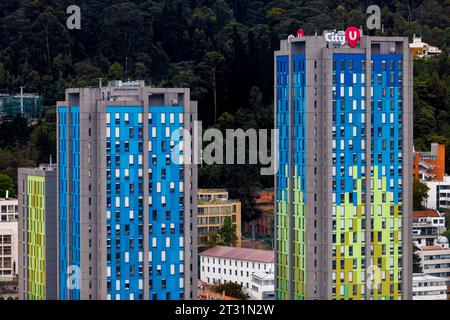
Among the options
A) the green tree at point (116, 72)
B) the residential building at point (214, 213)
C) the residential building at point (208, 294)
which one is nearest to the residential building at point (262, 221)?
the residential building at point (214, 213)

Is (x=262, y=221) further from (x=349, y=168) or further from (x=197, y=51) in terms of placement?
(x=349, y=168)

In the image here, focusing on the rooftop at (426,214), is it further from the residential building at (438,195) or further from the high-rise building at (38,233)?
the high-rise building at (38,233)

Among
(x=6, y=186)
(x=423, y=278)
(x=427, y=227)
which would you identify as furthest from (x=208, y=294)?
(x=6, y=186)

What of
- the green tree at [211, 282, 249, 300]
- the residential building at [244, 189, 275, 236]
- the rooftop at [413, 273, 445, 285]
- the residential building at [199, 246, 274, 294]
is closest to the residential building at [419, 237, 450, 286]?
the rooftop at [413, 273, 445, 285]

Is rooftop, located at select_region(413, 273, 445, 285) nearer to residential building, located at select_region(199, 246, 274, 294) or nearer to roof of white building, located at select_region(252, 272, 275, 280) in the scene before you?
roof of white building, located at select_region(252, 272, 275, 280)

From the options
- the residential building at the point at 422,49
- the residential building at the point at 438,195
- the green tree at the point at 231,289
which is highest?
the residential building at the point at 422,49

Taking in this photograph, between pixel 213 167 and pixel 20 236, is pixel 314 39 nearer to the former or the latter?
pixel 20 236
